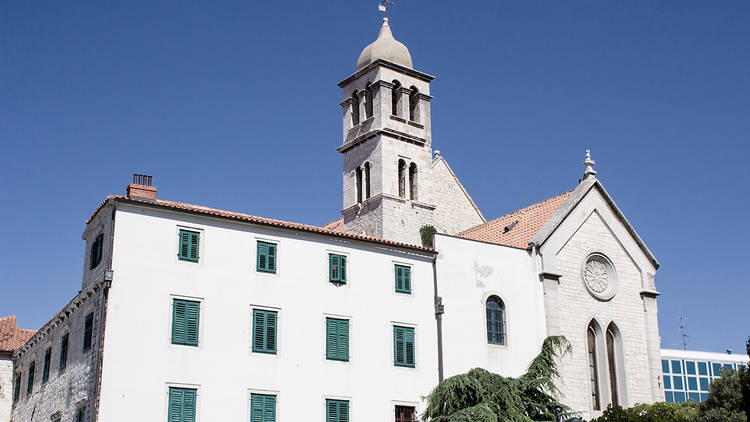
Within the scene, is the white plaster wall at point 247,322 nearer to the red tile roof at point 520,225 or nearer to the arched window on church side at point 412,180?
the red tile roof at point 520,225

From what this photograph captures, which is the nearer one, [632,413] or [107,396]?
[107,396]

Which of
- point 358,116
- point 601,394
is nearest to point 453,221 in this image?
point 358,116

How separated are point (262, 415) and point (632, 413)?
49.6ft

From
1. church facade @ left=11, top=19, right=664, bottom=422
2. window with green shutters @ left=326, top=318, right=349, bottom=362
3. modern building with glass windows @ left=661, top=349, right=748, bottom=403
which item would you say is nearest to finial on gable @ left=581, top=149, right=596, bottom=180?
church facade @ left=11, top=19, right=664, bottom=422

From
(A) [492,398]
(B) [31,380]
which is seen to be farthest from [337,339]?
(B) [31,380]

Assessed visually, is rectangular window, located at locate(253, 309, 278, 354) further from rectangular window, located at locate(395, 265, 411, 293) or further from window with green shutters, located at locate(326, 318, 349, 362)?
rectangular window, located at locate(395, 265, 411, 293)

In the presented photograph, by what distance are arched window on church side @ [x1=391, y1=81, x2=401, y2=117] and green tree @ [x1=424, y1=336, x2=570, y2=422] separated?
21117 millimetres

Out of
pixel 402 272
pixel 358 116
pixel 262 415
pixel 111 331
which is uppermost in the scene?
pixel 358 116

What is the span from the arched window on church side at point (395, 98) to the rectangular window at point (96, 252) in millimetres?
21583

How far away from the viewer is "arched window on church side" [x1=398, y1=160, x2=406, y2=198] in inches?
1993

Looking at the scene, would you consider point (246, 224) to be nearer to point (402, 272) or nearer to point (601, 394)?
point (402, 272)

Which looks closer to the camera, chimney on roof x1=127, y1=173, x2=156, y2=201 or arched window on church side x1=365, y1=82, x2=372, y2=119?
chimney on roof x1=127, y1=173, x2=156, y2=201

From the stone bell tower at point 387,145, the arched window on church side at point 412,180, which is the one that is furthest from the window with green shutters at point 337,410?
the arched window on church side at point 412,180

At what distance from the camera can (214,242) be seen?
33.8m
